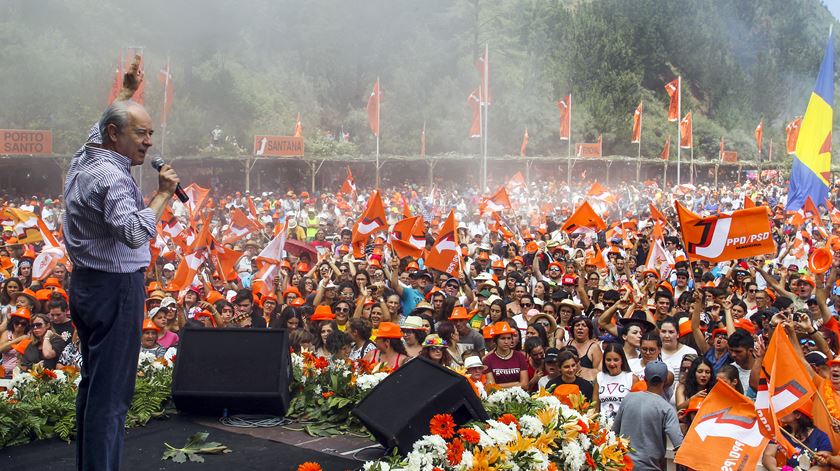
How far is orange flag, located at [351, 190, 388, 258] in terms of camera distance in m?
13.3

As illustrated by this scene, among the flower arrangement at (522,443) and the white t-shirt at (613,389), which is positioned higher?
the flower arrangement at (522,443)

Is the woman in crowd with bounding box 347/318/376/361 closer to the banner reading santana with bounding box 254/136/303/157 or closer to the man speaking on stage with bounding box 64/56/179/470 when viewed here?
the man speaking on stage with bounding box 64/56/179/470

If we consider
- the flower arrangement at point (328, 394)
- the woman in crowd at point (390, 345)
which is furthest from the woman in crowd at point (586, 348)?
the flower arrangement at point (328, 394)

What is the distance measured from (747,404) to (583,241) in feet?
36.2

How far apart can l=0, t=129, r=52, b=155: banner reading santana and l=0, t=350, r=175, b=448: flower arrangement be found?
27.0 m

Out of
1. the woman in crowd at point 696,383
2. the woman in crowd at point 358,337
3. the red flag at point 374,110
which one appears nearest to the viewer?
Result: the woman in crowd at point 696,383

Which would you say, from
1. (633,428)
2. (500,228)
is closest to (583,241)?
(500,228)

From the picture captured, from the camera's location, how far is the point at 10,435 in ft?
14.9

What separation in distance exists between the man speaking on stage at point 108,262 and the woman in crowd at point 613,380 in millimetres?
4142

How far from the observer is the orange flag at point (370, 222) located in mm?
13273

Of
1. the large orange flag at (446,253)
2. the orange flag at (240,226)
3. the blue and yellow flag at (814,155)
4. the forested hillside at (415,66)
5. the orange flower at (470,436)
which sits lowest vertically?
the orange flower at (470,436)

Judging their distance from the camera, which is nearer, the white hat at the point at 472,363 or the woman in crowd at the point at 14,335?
the white hat at the point at 472,363

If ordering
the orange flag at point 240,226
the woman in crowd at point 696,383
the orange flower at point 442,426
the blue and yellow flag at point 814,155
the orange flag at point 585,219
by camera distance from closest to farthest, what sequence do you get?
the orange flower at point 442,426 → the woman in crowd at point 696,383 → the orange flag at point 585,219 → the blue and yellow flag at point 814,155 → the orange flag at point 240,226

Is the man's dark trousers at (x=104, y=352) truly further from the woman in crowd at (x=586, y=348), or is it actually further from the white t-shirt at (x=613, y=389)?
the woman in crowd at (x=586, y=348)
